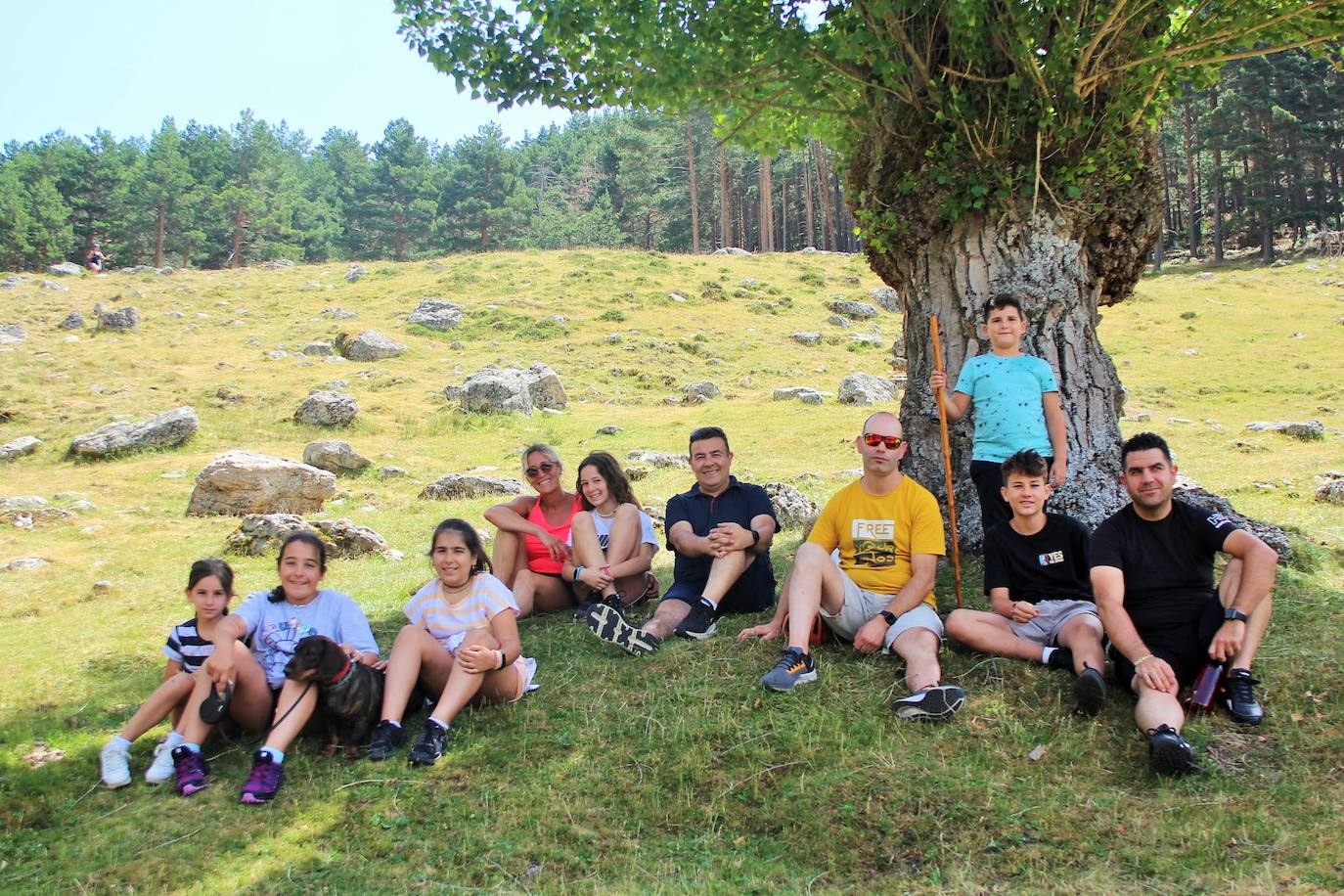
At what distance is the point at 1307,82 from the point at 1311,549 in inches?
1791

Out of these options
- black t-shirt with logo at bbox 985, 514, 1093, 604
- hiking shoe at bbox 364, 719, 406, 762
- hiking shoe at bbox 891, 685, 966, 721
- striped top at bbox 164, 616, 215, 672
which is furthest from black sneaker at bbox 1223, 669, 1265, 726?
striped top at bbox 164, 616, 215, 672

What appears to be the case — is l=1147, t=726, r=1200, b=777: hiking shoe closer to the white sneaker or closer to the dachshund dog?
the dachshund dog

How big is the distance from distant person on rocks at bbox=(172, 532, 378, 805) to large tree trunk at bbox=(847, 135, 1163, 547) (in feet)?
14.2

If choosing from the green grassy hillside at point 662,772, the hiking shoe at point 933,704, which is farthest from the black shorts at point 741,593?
the hiking shoe at point 933,704

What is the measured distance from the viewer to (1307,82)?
138ft

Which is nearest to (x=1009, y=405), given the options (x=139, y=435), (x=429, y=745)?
(x=429, y=745)

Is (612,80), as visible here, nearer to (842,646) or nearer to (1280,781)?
(842,646)

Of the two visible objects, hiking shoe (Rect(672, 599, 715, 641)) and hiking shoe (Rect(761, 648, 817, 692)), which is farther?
hiking shoe (Rect(672, 599, 715, 641))

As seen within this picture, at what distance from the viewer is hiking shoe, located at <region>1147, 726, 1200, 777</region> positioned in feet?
13.4

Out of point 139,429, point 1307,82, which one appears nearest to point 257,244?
point 139,429

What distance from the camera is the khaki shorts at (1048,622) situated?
5.18 metres

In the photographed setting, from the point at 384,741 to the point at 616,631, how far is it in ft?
4.98

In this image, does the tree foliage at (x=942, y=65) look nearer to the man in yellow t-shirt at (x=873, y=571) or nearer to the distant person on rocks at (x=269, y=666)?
the man in yellow t-shirt at (x=873, y=571)

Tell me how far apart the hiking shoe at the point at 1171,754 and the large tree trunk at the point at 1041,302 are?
2627 mm
